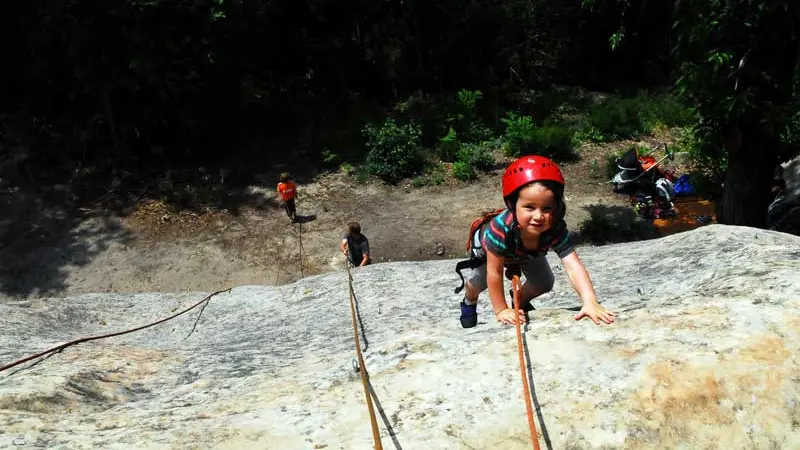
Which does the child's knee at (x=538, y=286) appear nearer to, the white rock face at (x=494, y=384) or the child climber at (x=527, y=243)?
the child climber at (x=527, y=243)

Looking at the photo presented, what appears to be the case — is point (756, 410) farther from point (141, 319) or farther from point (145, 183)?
point (145, 183)

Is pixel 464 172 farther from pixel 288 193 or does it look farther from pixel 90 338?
pixel 90 338

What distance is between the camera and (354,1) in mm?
22219

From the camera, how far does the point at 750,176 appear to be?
950 cm

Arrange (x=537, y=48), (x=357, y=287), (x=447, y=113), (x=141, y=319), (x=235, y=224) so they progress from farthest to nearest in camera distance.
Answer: (x=537, y=48) < (x=447, y=113) < (x=235, y=224) < (x=141, y=319) < (x=357, y=287)

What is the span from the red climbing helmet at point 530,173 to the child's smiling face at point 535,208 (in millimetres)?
45

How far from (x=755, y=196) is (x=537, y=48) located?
1707 cm

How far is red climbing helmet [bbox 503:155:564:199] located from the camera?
3168 mm

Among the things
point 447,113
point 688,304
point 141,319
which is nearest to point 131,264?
point 141,319

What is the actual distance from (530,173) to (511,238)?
566 millimetres

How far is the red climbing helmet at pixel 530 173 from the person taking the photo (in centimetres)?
317

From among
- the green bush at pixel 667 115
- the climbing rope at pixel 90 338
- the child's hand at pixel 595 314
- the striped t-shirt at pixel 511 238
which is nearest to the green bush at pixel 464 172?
the green bush at pixel 667 115

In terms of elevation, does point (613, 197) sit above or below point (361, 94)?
below

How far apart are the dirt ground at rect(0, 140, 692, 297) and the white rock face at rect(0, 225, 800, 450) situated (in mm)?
8566
